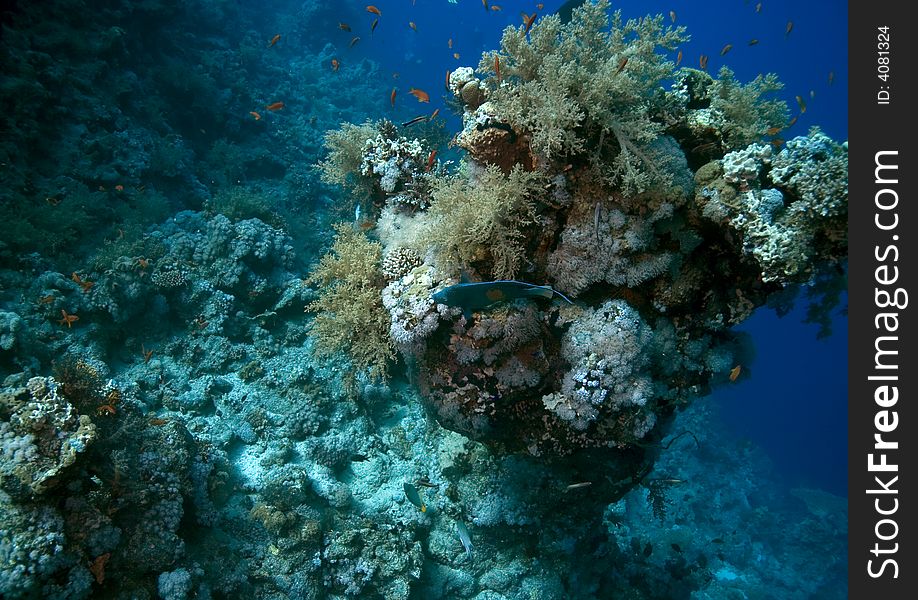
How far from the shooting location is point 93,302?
22.5 ft

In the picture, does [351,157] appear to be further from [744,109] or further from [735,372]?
[735,372]

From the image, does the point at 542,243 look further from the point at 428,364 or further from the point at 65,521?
the point at 65,521

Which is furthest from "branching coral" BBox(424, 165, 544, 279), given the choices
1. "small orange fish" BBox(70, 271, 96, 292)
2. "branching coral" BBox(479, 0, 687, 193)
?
"small orange fish" BBox(70, 271, 96, 292)

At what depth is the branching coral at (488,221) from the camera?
13.1ft

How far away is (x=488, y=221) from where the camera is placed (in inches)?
157

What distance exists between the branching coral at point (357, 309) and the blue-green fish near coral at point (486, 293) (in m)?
1.20

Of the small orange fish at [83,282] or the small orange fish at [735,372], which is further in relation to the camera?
the small orange fish at [83,282]

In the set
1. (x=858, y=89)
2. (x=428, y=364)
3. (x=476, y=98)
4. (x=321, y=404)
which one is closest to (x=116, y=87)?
(x=321, y=404)

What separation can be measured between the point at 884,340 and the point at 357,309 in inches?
184

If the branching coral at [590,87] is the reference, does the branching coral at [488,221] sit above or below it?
below

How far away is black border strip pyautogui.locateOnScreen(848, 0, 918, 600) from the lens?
3336 millimetres

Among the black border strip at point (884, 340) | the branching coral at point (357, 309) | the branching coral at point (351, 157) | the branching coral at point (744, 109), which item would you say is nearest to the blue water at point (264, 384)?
the branching coral at point (357, 309)

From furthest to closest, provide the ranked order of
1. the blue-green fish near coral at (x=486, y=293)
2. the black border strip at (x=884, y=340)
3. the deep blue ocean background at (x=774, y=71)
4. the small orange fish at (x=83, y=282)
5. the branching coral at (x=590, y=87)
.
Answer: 1. the deep blue ocean background at (x=774, y=71)
2. the small orange fish at (x=83, y=282)
3. the branching coral at (x=590, y=87)
4. the blue-green fish near coral at (x=486, y=293)
5. the black border strip at (x=884, y=340)

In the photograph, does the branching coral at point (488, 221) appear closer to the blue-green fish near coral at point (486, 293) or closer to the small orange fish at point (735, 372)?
the blue-green fish near coral at point (486, 293)
